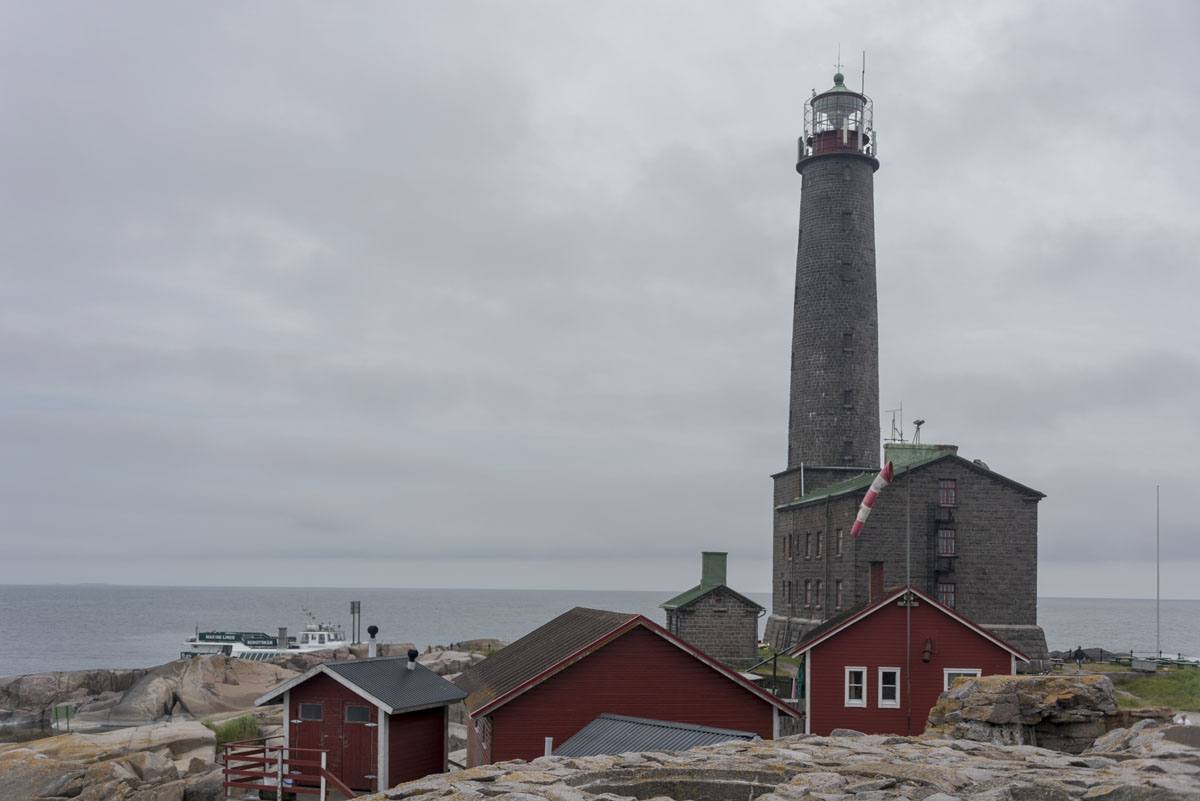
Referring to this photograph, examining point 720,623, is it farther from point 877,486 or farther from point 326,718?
point 326,718

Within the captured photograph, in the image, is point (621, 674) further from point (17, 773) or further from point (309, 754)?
point (17, 773)

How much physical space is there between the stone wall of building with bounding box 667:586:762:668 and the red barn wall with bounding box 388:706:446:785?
20614 mm

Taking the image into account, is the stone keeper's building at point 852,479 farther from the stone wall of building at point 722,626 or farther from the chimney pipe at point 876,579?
the chimney pipe at point 876,579

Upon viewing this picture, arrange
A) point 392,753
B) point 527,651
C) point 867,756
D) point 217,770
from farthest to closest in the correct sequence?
1. point 527,651
2. point 217,770
3. point 392,753
4. point 867,756

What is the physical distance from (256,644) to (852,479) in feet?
198

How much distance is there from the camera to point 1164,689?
42875 mm

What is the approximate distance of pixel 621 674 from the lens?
25812 millimetres

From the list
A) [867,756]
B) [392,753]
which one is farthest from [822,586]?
[867,756]

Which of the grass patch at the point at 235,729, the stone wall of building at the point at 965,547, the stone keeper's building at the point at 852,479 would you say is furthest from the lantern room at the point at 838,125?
the grass patch at the point at 235,729

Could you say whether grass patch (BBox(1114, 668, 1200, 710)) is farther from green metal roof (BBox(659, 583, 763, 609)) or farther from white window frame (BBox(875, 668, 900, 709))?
green metal roof (BBox(659, 583, 763, 609))

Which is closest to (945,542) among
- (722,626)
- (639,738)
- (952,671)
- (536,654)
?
(722,626)

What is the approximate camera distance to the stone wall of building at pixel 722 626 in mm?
46094

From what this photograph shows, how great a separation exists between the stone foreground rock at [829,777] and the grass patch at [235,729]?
86.2 ft

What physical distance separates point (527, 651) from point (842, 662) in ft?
27.8
